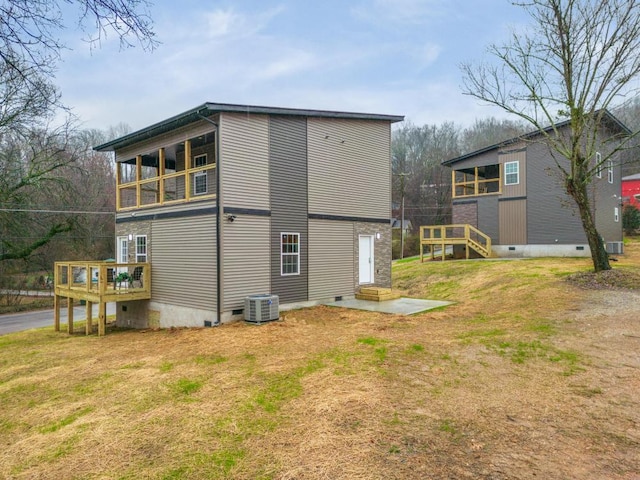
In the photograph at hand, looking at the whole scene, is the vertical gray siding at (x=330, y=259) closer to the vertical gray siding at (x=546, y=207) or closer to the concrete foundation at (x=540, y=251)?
the concrete foundation at (x=540, y=251)

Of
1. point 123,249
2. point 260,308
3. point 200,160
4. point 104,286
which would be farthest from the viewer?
point 123,249

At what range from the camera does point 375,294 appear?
13.7m

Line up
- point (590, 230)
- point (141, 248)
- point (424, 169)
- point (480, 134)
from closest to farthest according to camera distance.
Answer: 1. point (590, 230)
2. point (141, 248)
3. point (480, 134)
4. point (424, 169)

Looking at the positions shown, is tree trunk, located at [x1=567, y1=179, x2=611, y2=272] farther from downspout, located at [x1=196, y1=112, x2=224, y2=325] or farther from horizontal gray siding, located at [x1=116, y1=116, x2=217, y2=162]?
horizontal gray siding, located at [x1=116, y1=116, x2=217, y2=162]

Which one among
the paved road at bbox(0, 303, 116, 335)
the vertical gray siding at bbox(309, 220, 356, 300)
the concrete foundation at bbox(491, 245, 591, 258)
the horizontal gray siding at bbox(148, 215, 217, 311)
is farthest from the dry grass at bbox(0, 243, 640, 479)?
the paved road at bbox(0, 303, 116, 335)

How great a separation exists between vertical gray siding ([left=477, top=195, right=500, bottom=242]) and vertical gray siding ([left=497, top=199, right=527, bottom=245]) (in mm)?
300

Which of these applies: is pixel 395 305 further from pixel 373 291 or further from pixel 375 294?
pixel 373 291

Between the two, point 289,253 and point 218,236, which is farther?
point 289,253

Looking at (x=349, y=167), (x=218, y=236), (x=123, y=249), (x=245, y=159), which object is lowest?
(x=123, y=249)

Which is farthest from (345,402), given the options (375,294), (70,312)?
(70,312)

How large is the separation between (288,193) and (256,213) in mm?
1372

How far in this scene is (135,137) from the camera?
1382cm

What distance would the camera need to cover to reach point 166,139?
43.4 feet

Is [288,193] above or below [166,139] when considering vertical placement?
below
